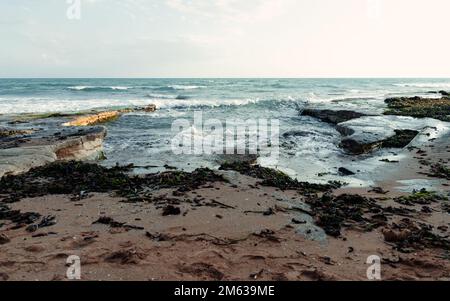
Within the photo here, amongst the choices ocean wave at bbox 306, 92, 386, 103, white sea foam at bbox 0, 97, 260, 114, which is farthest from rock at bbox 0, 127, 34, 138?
ocean wave at bbox 306, 92, 386, 103

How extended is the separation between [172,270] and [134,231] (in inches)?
51.5

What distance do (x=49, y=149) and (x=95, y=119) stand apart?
9.43 m

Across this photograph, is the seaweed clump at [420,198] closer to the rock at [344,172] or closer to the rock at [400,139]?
the rock at [344,172]

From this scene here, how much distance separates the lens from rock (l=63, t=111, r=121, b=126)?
16.9m

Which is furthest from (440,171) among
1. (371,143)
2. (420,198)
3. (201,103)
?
(201,103)

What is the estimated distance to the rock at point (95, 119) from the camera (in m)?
16.9

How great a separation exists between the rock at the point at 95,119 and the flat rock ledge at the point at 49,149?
4.15m

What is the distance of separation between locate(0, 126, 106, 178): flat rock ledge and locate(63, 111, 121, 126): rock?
13.6 ft

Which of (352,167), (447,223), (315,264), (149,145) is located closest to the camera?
(315,264)

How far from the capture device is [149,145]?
44.7 ft

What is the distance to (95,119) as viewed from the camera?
63.2ft

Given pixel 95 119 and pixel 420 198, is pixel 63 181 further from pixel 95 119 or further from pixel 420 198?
pixel 95 119

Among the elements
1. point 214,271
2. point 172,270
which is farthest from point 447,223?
point 172,270
